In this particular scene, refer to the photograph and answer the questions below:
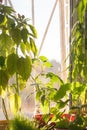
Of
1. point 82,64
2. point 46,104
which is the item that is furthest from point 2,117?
point 82,64

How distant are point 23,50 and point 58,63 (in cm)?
62

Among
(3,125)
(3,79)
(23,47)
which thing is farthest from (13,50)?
(3,125)

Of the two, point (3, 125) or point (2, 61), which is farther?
point (3, 125)

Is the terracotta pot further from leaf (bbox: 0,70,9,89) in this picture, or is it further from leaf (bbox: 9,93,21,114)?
leaf (bbox: 0,70,9,89)

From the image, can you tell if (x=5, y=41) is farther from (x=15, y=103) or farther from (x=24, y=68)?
(x=15, y=103)

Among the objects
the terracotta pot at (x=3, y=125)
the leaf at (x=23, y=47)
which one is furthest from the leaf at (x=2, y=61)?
the terracotta pot at (x=3, y=125)

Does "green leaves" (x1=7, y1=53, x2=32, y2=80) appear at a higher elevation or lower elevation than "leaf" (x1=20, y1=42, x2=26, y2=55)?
lower

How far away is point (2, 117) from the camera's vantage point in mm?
1421

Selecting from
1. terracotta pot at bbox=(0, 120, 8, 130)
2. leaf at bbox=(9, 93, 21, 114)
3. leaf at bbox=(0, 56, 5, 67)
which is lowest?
A: terracotta pot at bbox=(0, 120, 8, 130)

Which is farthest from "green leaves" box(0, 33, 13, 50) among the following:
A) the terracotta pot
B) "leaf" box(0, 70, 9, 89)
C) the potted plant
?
the terracotta pot

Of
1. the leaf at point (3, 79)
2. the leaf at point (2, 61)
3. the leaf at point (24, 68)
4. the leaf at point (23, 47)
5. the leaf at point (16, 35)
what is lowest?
the leaf at point (3, 79)

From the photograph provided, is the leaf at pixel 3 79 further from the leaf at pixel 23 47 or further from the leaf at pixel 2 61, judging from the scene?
the leaf at pixel 23 47

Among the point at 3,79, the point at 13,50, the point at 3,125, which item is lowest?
the point at 3,125

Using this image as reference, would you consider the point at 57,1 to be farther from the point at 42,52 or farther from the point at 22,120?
the point at 22,120
